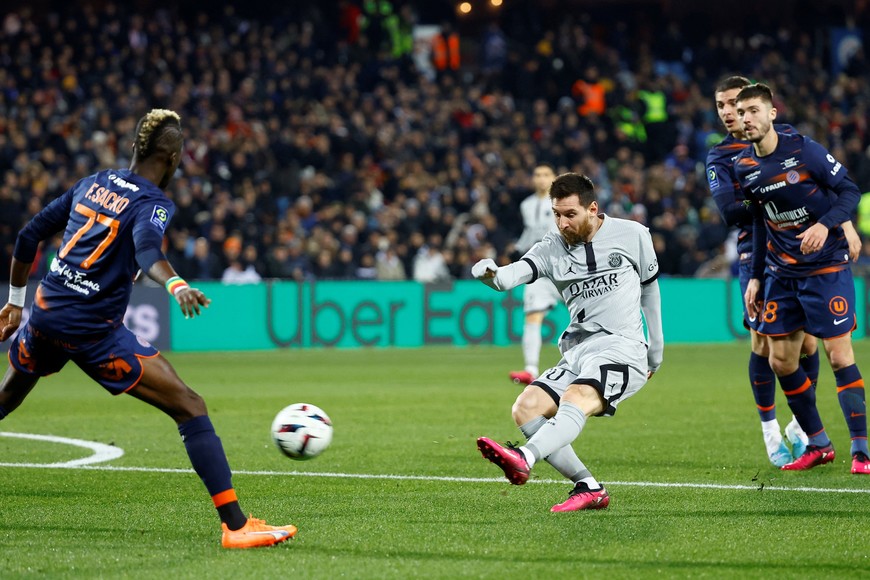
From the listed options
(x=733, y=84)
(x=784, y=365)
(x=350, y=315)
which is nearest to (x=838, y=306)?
(x=784, y=365)

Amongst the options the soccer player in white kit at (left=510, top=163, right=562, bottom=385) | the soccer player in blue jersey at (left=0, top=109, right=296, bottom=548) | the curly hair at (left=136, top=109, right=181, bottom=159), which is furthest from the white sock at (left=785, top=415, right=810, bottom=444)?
the soccer player in white kit at (left=510, top=163, right=562, bottom=385)

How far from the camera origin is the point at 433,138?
26.7m

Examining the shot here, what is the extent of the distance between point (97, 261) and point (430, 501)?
7.26 ft

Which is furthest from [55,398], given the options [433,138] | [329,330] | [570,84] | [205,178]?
[570,84]

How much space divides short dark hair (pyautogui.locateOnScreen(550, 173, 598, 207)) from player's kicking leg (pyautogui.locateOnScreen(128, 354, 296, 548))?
6.77 feet

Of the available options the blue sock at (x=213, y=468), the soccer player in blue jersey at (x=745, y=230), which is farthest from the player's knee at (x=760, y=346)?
the blue sock at (x=213, y=468)

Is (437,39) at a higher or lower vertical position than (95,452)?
higher

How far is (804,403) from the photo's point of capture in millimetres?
8539

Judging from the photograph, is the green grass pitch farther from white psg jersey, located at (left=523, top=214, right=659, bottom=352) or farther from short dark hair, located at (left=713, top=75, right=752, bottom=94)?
short dark hair, located at (left=713, top=75, right=752, bottom=94)

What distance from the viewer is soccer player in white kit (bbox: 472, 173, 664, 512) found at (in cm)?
661

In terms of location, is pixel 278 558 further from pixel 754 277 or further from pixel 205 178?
pixel 205 178

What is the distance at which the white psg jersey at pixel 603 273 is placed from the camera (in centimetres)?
684

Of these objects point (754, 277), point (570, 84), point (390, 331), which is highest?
point (570, 84)

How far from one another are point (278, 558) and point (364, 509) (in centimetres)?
133
